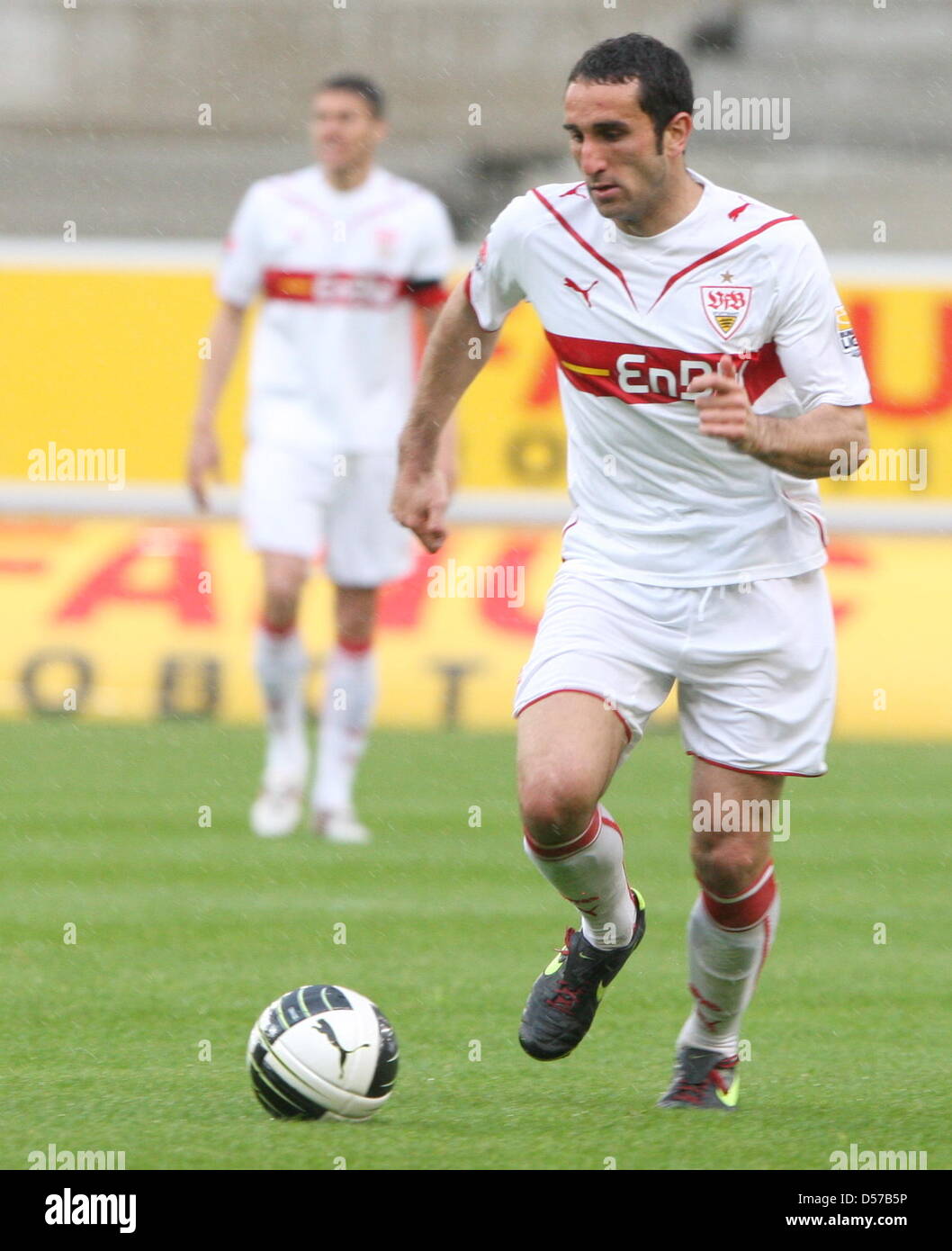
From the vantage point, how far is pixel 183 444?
40.0 ft

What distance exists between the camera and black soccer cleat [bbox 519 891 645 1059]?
460cm

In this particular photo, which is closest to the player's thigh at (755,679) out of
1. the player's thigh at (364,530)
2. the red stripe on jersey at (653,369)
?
the red stripe on jersey at (653,369)

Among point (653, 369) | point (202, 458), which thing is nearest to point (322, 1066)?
point (653, 369)

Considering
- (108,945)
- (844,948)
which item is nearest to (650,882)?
(844,948)

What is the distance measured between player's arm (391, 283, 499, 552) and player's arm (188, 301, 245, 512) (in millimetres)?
3428

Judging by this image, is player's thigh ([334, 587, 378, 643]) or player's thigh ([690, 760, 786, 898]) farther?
player's thigh ([334, 587, 378, 643])

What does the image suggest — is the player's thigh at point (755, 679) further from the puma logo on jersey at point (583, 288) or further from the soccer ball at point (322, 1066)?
the soccer ball at point (322, 1066)

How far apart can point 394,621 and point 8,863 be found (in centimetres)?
406

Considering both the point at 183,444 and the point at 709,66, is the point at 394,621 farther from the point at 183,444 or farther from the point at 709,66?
the point at 709,66

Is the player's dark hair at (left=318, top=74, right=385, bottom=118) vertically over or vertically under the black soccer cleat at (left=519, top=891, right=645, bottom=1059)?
over

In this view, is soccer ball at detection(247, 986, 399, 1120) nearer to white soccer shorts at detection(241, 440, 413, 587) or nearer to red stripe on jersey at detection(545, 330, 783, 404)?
red stripe on jersey at detection(545, 330, 783, 404)

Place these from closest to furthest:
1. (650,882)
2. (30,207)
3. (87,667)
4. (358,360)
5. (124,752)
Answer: (650,882) < (358,360) < (124,752) < (87,667) < (30,207)

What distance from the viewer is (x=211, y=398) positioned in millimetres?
8344

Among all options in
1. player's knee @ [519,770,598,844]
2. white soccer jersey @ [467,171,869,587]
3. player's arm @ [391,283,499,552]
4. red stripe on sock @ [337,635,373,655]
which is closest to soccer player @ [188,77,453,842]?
red stripe on sock @ [337,635,373,655]
